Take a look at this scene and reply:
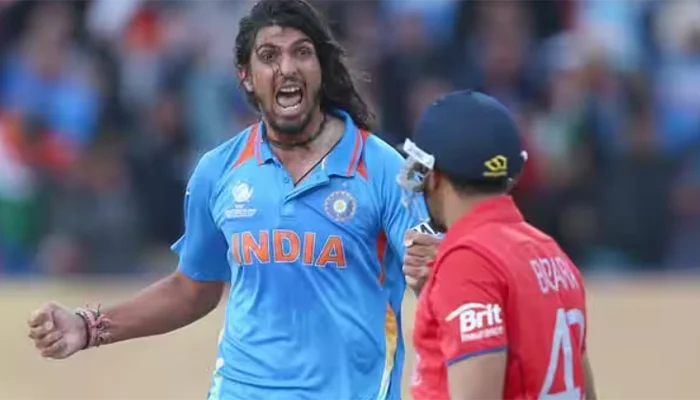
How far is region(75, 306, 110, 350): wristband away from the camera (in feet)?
19.1

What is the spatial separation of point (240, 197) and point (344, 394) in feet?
2.41

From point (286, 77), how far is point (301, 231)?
50cm

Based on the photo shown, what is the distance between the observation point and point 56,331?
223 inches

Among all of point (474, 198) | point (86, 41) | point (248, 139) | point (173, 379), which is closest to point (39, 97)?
point (86, 41)

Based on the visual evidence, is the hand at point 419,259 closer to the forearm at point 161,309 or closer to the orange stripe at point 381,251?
the orange stripe at point 381,251

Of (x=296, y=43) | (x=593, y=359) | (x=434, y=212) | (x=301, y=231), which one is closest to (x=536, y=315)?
(x=434, y=212)

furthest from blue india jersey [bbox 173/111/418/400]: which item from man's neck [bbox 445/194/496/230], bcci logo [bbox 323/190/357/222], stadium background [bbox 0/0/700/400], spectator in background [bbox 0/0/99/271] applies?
spectator in background [bbox 0/0/99/271]

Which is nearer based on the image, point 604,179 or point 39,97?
point 604,179

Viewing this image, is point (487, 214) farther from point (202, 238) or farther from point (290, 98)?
point (202, 238)

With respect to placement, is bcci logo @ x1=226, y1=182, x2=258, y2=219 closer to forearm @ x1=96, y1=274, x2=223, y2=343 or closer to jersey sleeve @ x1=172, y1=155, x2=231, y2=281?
jersey sleeve @ x1=172, y1=155, x2=231, y2=281

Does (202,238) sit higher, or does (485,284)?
(202,238)

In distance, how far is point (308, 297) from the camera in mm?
5457

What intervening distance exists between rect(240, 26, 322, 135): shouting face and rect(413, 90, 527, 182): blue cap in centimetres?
121

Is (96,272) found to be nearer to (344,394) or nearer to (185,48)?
(185,48)
